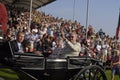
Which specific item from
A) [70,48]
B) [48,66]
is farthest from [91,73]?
[48,66]

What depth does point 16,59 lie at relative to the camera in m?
7.81

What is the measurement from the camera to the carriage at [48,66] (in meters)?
7.83

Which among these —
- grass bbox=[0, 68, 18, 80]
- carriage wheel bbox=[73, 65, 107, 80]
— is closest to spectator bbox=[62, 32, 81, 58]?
carriage wheel bbox=[73, 65, 107, 80]

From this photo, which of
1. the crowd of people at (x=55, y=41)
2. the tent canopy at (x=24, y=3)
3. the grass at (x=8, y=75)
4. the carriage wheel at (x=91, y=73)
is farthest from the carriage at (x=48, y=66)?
the tent canopy at (x=24, y=3)

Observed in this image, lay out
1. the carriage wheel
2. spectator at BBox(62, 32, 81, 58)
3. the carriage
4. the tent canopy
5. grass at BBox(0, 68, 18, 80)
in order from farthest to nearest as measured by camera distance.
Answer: the tent canopy
grass at BBox(0, 68, 18, 80)
spectator at BBox(62, 32, 81, 58)
the carriage wheel
the carriage

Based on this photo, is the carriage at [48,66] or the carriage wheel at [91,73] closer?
the carriage at [48,66]

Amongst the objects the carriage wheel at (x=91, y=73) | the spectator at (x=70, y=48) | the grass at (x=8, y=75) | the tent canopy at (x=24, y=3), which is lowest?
the grass at (x=8, y=75)

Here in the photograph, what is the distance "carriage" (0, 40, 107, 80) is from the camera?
7828 mm

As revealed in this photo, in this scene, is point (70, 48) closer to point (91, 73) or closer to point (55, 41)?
point (91, 73)

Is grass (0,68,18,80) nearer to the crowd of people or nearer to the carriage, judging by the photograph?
the crowd of people

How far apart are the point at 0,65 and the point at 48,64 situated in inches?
46.9

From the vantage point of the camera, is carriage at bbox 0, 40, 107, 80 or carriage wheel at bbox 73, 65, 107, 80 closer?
carriage at bbox 0, 40, 107, 80

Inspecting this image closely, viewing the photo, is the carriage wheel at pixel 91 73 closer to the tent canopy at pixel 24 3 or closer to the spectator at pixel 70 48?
the spectator at pixel 70 48

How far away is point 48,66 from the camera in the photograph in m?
8.35
